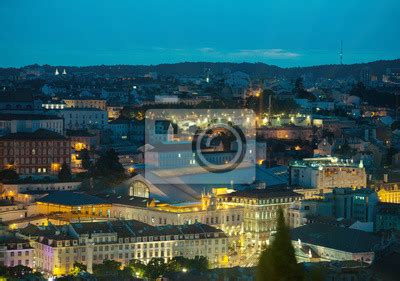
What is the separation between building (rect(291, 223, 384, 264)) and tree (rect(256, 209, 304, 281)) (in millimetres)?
12392

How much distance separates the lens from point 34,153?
2711 centimetres

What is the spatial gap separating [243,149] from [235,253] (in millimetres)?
8389

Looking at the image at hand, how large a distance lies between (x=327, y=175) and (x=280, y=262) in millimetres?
19607

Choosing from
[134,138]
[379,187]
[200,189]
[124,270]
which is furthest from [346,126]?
[124,270]

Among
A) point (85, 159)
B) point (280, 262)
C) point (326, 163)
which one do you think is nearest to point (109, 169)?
point (85, 159)

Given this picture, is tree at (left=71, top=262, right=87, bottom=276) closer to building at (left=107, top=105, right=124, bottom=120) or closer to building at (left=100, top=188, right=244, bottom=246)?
building at (left=100, top=188, right=244, bottom=246)

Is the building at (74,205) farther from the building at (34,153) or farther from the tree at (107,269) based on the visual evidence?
the building at (34,153)

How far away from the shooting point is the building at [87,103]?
40.8 metres

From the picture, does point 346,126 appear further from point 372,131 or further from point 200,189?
point 200,189

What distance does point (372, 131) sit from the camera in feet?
120

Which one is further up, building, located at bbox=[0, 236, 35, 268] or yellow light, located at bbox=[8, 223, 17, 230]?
yellow light, located at bbox=[8, 223, 17, 230]

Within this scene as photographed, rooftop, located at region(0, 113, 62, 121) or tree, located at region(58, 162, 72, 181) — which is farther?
rooftop, located at region(0, 113, 62, 121)

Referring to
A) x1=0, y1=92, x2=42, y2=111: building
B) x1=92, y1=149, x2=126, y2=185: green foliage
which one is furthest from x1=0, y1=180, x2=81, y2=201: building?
x1=0, y1=92, x2=42, y2=111: building

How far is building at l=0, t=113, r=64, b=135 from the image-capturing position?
29.0 meters
